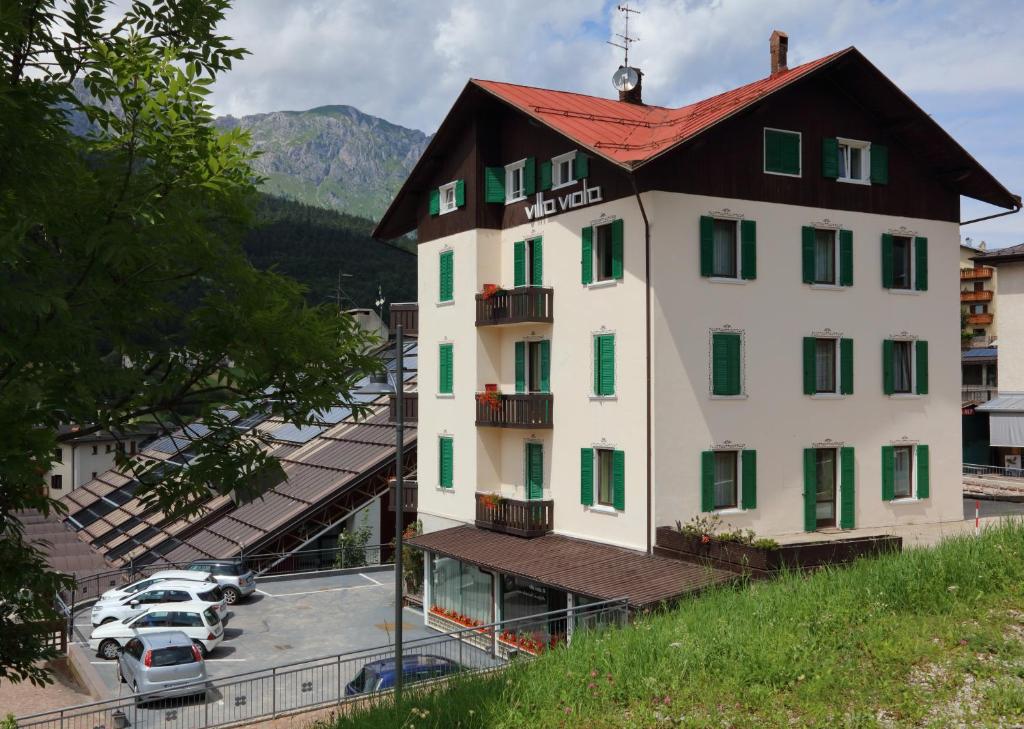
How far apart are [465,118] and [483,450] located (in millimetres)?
10155

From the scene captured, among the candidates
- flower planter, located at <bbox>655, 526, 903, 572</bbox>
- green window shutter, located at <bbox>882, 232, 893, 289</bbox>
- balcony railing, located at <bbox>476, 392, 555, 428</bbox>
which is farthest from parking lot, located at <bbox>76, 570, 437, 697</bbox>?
green window shutter, located at <bbox>882, 232, 893, 289</bbox>

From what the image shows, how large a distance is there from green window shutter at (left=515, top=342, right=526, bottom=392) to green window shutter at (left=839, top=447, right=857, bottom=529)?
900 cm

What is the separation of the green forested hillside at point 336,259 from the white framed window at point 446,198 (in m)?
76.9

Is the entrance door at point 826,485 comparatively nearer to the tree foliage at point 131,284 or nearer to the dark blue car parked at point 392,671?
the dark blue car parked at point 392,671

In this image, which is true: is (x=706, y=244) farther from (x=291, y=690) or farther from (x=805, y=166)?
(x=291, y=690)

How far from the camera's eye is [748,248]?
24.8 metres

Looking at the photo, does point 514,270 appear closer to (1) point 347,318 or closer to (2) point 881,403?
(2) point 881,403

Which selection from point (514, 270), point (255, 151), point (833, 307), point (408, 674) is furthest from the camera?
point (514, 270)

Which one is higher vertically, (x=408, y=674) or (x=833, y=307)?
(x=833, y=307)

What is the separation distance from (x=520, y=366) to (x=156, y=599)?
46.4ft

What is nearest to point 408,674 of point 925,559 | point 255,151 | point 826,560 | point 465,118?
point 826,560

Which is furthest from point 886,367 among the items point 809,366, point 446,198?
point 446,198

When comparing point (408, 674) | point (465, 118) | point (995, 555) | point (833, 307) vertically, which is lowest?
point (408, 674)

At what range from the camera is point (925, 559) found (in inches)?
560
